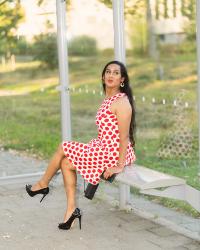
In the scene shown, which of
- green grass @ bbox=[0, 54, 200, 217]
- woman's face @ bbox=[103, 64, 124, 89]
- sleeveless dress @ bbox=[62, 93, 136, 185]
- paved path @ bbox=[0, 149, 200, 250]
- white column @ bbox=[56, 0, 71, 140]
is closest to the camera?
paved path @ bbox=[0, 149, 200, 250]

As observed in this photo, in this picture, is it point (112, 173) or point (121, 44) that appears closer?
point (112, 173)

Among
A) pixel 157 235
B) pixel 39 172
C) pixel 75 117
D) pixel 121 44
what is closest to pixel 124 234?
pixel 157 235

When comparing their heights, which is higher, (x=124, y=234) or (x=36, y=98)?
(x=36, y=98)

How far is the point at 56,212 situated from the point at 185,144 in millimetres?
1860

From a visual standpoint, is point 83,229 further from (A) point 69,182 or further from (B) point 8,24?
(B) point 8,24

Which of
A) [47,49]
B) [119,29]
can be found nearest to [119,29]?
[119,29]

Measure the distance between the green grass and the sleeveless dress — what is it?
1368 millimetres

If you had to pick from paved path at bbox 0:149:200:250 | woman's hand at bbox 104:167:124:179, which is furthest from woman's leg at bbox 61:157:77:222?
woman's hand at bbox 104:167:124:179

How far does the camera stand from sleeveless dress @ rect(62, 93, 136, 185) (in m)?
3.95

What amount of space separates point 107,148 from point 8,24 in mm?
1972

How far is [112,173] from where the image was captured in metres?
3.84

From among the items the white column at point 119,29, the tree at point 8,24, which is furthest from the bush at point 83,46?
the white column at point 119,29

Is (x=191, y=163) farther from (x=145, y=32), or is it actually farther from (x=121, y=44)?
(x=121, y=44)

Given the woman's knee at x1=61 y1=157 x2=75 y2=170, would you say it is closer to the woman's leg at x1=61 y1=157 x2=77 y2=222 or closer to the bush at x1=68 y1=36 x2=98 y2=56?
the woman's leg at x1=61 y1=157 x2=77 y2=222
